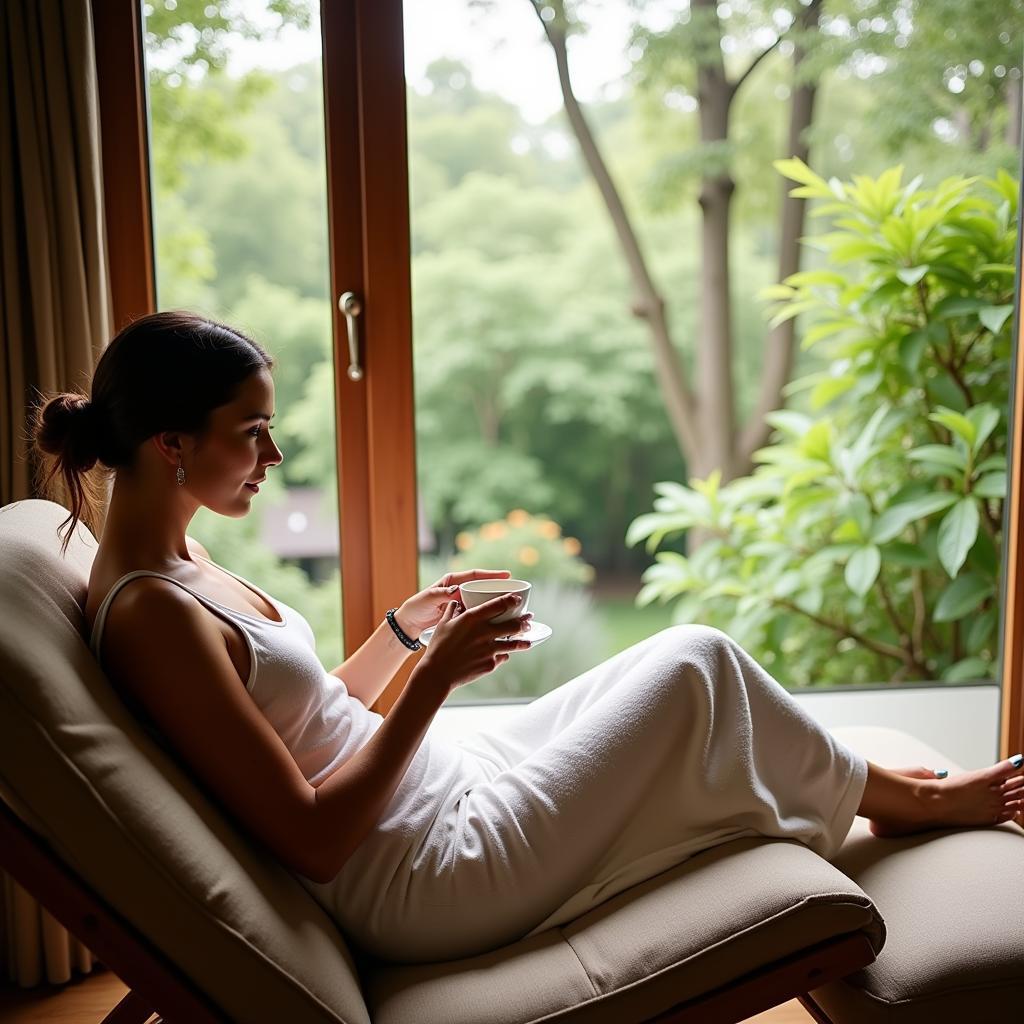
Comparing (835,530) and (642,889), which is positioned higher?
(835,530)

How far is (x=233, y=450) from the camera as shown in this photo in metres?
1.56

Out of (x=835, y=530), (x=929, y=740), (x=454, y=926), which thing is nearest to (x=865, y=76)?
(x=835, y=530)

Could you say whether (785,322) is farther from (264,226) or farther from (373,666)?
(373,666)

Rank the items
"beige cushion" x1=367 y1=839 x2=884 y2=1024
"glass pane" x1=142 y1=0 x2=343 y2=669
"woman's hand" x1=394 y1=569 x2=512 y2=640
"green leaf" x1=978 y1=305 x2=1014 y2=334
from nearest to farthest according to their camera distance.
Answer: "beige cushion" x1=367 y1=839 x2=884 y2=1024 → "woman's hand" x1=394 y1=569 x2=512 y2=640 → "glass pane" x1=142 y1=0 x2=343 y2=669 → "green leaf" x1=978 y1=305 x2=1014 y2=334

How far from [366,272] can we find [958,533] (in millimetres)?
1618

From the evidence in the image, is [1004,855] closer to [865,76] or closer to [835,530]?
[835,530]

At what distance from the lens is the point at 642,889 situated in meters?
1.60

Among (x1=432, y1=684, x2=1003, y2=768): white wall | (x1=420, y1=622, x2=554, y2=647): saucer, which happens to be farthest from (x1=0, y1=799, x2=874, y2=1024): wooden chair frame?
(x1=432, y1=684, x2=1003, y2=768): white wall

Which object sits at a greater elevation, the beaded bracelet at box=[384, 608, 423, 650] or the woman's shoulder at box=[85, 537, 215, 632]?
the woman's shoulder at box=[85, 537, 215, 632]

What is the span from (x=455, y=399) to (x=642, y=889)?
3.69 m

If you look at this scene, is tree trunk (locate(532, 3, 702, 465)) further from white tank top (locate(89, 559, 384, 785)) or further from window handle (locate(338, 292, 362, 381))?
white tank top (locate(89, 559, 384, 785))

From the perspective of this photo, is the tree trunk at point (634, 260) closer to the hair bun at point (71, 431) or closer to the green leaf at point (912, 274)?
the green leaf at point (912, 274)

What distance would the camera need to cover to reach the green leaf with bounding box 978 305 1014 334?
263 cm

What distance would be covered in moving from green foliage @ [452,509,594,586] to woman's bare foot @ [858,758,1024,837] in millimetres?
2646
